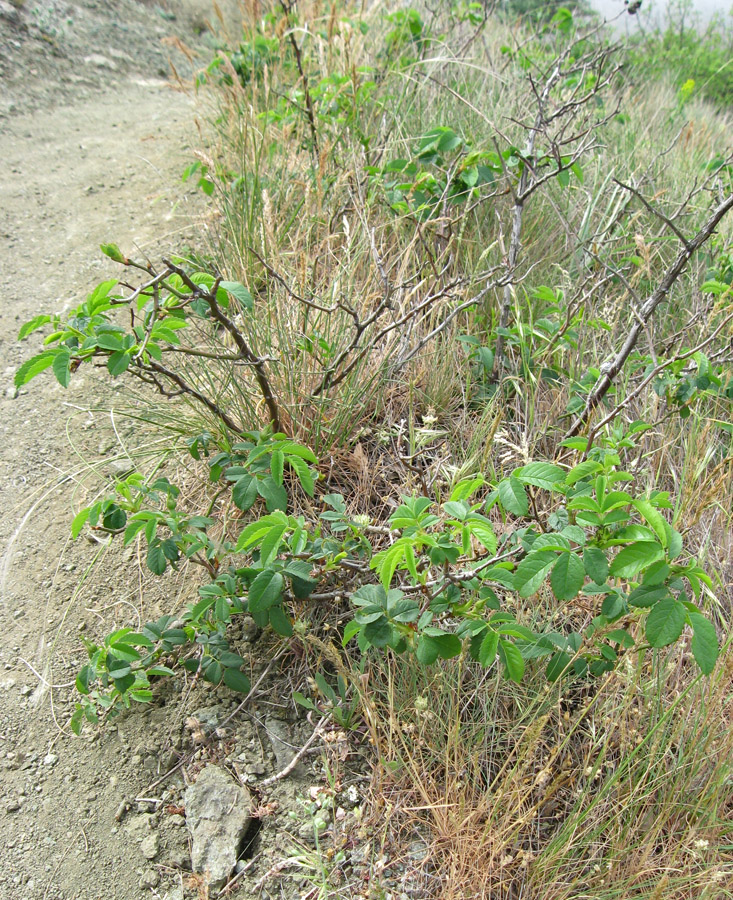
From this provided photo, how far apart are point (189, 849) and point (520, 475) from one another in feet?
3.72

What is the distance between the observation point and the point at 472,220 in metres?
2.90

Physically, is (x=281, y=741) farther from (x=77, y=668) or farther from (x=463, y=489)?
(x=463, y=489)

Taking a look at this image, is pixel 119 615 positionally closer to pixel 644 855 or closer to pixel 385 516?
pixel 385 516

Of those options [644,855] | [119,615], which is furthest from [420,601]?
[119,615]

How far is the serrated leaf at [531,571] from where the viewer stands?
1300 mm

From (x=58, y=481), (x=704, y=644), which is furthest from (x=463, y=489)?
(x=58, y=481)

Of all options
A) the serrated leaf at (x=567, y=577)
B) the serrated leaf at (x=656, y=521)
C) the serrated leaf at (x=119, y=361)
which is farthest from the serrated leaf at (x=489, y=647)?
the serrated leaf at (x=119, y=361)

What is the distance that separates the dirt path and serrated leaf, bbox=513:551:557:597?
39.1 inches

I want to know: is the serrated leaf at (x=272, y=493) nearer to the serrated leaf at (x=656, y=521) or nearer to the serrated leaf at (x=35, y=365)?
the serrated leaf at (x=35, y=365)

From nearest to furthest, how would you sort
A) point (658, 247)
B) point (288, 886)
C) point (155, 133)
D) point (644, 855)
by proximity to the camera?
1. point (644, 855)
2. point (288, 886)
3. point (658, 247)
4. point (155, 133)

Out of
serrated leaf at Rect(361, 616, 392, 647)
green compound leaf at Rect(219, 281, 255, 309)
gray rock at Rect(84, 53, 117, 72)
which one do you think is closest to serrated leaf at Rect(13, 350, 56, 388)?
green compound leaf at Rect(219, 281, 255, 309)

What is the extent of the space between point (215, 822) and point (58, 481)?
1142 millimetres

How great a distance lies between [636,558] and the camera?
127 centimetres

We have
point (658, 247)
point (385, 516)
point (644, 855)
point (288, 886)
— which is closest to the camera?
point (644, 855)
